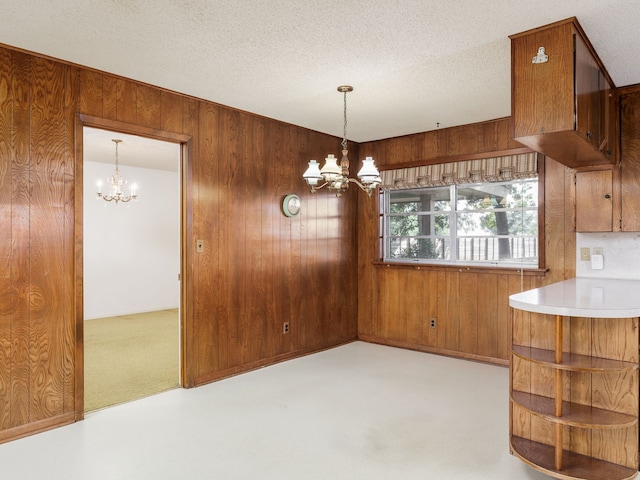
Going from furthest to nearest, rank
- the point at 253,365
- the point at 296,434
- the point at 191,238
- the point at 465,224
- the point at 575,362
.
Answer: the point at 465,224 → the point at 253,365 → the point at 191,238 → the point at 296,434 → the point at 575,362

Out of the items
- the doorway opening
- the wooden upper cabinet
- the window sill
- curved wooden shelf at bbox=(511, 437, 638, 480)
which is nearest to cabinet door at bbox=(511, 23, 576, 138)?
the wooden upper cabinet

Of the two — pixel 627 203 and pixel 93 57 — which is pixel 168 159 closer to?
pixel 93 57

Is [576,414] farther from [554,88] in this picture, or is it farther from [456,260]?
[456,260]

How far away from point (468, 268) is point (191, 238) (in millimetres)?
2921

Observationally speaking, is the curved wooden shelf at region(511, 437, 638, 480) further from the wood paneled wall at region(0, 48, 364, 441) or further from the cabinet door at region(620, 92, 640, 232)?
the wood paneled wall at region(0, 48, 364, 441)

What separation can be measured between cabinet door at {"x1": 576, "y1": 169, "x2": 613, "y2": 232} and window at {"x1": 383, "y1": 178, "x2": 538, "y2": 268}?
64 centimetres

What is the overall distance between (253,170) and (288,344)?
192 centimetres

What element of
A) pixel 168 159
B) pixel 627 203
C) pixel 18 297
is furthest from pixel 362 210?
pixel 18 297

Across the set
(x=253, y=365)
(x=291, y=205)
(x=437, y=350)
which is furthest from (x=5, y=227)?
(x=437, y=350)

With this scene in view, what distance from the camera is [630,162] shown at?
3580mm

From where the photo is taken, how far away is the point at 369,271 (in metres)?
5.70

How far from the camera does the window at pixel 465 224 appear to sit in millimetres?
4547

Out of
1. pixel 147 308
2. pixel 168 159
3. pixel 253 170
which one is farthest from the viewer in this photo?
pixel 147 308

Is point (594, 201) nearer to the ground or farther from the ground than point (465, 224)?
farther from the ground
